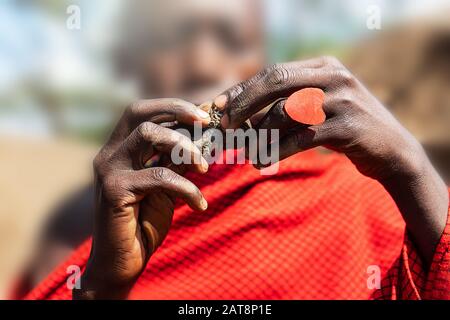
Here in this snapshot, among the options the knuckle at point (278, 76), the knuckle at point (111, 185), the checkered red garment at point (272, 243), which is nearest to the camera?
the knuckle at point (278, 76)

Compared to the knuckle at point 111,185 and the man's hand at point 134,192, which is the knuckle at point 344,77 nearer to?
the man's hand at point 134,192

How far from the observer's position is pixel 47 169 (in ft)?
6.89

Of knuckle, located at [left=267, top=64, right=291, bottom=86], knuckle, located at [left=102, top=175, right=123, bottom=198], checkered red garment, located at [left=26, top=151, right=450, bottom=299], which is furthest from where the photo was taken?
checkered red garment, located at [left=26, top=151, right=450, bottom=299]

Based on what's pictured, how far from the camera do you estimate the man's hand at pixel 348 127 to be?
68 centimetres

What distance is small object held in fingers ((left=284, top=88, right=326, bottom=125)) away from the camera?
69 cm

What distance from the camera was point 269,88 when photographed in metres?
0.68

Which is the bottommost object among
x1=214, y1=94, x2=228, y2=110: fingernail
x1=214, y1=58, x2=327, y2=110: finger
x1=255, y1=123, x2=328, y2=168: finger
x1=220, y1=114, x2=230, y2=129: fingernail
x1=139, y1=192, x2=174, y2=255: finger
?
x1=139, y1=192, x2=174, y2=255: finger

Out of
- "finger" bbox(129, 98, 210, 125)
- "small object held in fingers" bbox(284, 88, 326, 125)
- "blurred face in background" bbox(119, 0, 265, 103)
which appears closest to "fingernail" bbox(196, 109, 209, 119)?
"finger" bbox(129, 98, 210, 125)

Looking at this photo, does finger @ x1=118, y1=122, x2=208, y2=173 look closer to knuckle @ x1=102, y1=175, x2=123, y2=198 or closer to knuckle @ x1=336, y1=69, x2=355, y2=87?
knuckle @ x1=102, y1=175, x2=123, y2=198

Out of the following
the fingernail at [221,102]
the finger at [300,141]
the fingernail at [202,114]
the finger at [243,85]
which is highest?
the finger at [243,85]

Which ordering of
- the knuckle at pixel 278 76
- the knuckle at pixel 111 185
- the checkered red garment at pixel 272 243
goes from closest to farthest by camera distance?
the knuckle at pixel 278 76
the knuckle at pixel 111 185
the checkered red garment at pixel 272 243

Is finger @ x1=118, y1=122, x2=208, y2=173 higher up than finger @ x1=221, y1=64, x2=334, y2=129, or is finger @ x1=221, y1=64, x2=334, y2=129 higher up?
finger @ x1=221, y1=64, x2=334, y2=129

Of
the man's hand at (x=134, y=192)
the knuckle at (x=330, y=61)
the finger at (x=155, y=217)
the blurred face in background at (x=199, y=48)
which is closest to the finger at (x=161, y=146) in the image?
the man's hand at (x=134, y=192)
